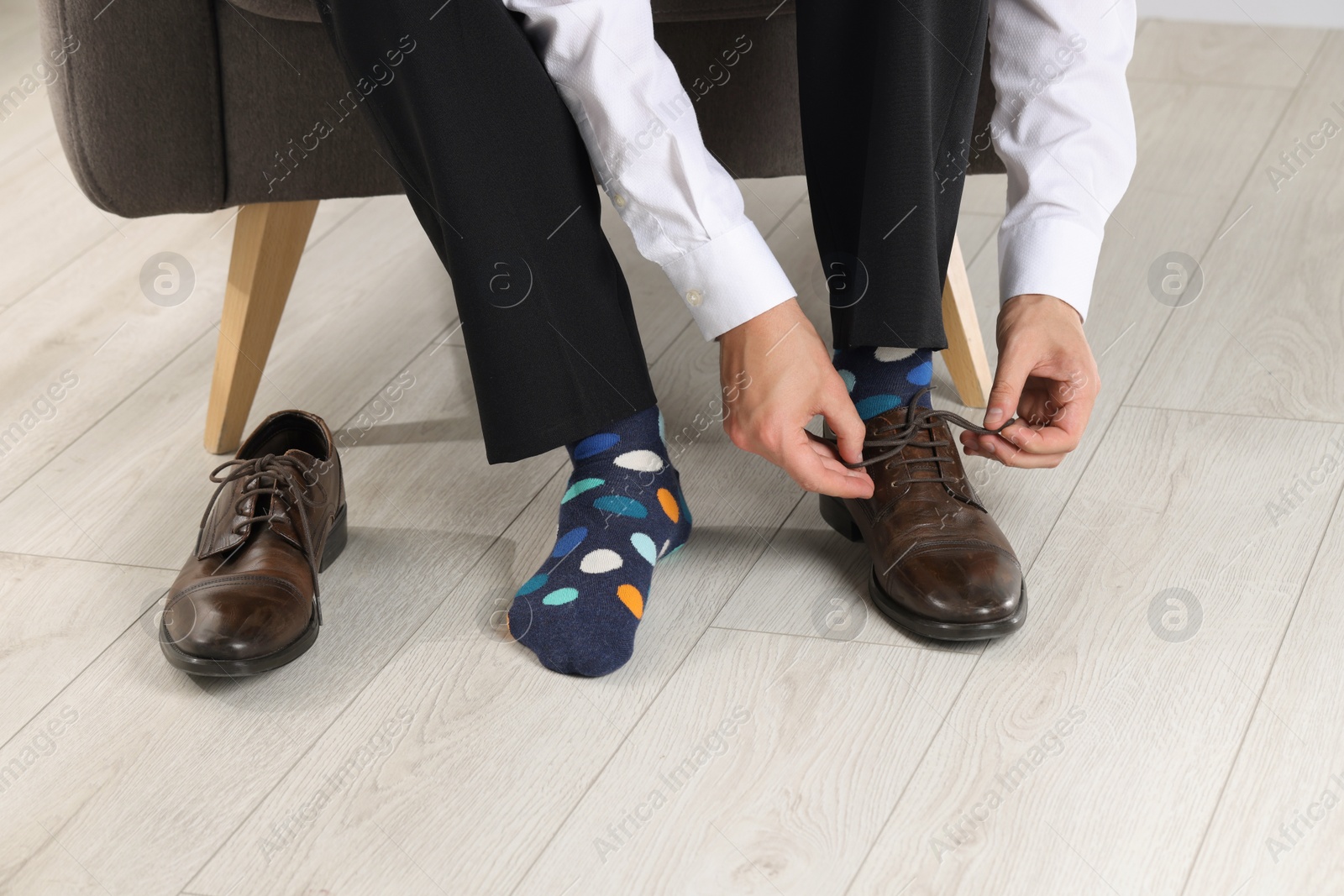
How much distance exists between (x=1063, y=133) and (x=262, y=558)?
1.95ft

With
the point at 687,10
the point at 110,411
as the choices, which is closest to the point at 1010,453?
the point at 687,10

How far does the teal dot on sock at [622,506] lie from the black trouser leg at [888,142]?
18 centimetres

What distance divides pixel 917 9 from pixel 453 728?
505 mm

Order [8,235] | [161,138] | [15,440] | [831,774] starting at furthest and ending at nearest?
[8,235] < [15,440] < [161,138] < [831,774]

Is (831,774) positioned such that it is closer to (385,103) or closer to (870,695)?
(870,695)

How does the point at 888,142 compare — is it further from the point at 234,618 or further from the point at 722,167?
the point at 234,618

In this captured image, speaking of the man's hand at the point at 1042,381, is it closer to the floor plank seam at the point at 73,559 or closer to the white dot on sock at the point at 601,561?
the white dot on sock at the point at 601,561

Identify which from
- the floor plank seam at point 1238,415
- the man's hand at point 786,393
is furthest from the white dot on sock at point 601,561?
the floor plank seam at point 1238,415

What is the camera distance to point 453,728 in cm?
71

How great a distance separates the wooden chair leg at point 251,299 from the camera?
960mm

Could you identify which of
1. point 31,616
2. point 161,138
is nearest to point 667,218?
point 161,138

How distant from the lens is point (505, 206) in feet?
2.36

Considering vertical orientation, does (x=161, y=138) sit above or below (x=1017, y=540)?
above

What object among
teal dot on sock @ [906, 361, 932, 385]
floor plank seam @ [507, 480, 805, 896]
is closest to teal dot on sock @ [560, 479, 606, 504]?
floor plank seam @ [507, 480, 805, 896]
